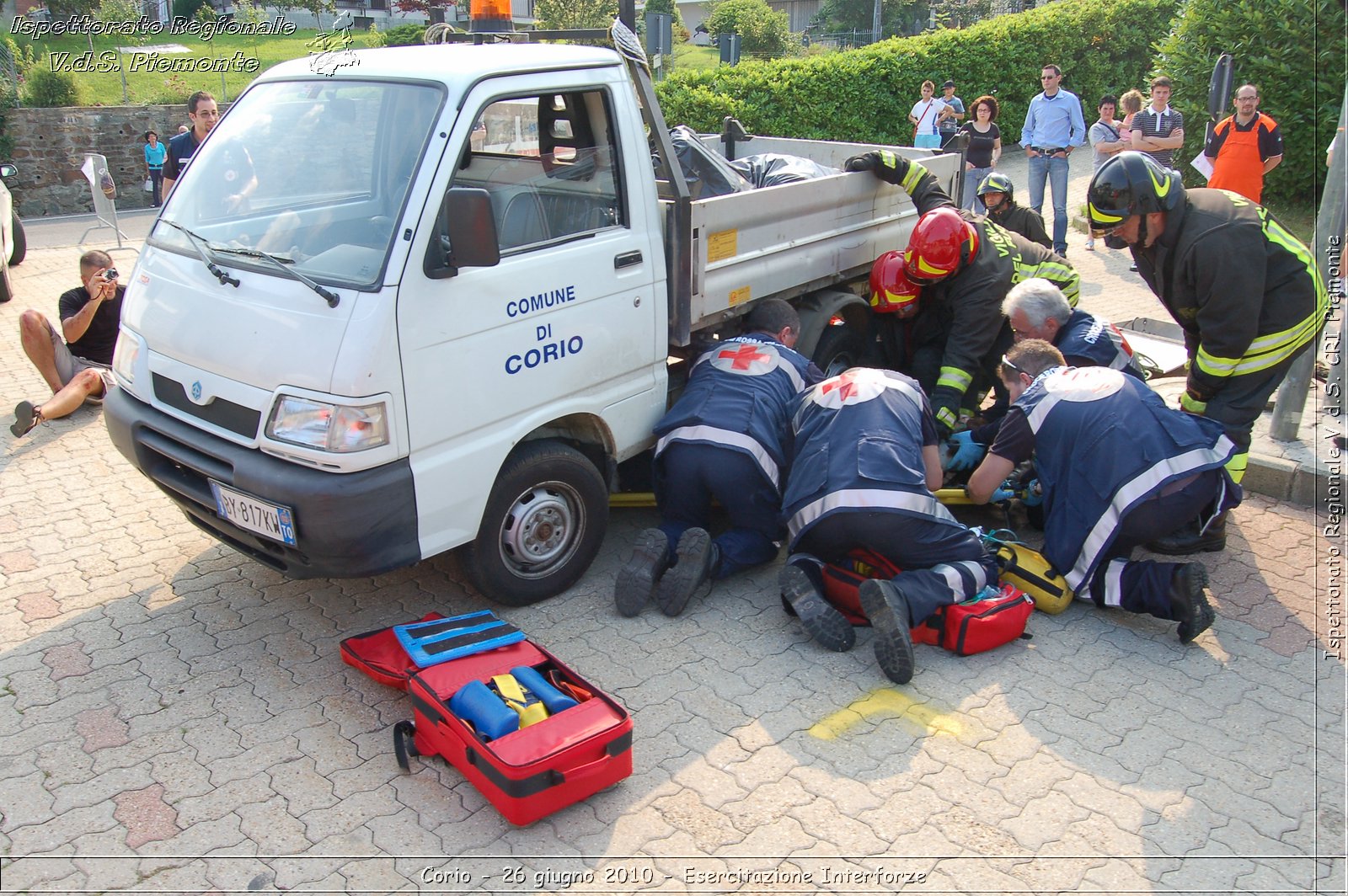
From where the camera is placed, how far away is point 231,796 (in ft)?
10.5

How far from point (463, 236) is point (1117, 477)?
2.86 m

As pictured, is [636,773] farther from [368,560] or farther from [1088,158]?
[1088,158]

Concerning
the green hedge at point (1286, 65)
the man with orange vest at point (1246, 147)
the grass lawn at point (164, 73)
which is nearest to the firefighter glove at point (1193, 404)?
the man with orange vest at point (1246, 147)

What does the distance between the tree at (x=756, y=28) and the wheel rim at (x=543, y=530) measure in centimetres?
3186

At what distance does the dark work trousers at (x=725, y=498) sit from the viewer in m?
4.39

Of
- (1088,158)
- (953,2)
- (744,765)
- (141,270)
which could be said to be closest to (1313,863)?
(744,765)

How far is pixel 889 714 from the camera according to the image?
12.0 feet

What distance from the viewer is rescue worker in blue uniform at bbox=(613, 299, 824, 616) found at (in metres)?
4.22

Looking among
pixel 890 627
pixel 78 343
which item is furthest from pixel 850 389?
pixel 78 343

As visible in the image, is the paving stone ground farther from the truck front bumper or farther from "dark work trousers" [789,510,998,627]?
the truck front bumper

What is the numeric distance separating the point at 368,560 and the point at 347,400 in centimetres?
59

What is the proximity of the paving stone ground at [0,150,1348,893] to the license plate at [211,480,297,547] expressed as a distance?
0.68 m

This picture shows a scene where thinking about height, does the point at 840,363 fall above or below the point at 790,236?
below

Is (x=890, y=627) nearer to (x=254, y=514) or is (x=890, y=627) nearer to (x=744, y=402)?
(x=744, y=402)
